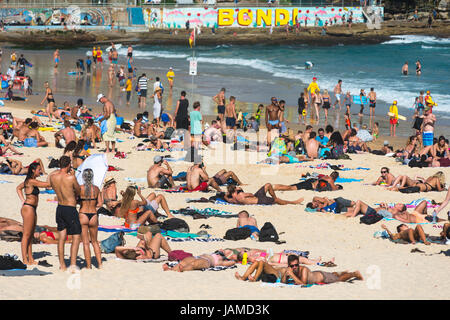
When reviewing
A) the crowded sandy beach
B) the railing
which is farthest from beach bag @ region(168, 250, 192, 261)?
the railing

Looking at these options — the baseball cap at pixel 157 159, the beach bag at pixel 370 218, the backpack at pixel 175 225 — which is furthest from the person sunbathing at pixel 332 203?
the baseball cap at pixel 157 159

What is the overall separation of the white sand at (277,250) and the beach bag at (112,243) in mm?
211

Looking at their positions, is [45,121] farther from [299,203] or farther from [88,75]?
[88,75]

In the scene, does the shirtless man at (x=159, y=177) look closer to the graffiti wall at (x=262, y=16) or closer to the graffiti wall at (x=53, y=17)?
the graffiti wall at (x=262, y=16)

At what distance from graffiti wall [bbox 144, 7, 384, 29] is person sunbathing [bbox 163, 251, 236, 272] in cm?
5440

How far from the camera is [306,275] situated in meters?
9.21

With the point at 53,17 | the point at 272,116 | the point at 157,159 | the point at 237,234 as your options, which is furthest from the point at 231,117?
the point at 53,17

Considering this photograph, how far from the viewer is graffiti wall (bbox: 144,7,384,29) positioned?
206 ft

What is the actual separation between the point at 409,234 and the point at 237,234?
8.94 feet

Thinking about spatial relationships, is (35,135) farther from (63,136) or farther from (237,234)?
(237,234)

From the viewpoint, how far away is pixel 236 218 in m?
12.7

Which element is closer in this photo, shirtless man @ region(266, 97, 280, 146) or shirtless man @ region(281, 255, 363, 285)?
shirtless man @ region(281, 255, 363, 285)

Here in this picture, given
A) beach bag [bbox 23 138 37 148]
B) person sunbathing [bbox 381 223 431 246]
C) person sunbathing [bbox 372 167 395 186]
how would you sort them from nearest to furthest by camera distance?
person sunbathing [bbox 381 223 431 246] < person sunbathing [bbox 372 167 395 186] < beach bag [bbox 23 138 37 148]

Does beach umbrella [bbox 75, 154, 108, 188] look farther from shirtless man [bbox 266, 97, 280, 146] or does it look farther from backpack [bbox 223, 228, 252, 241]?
shirtless man [bbox 266, 97, 280, 146]
